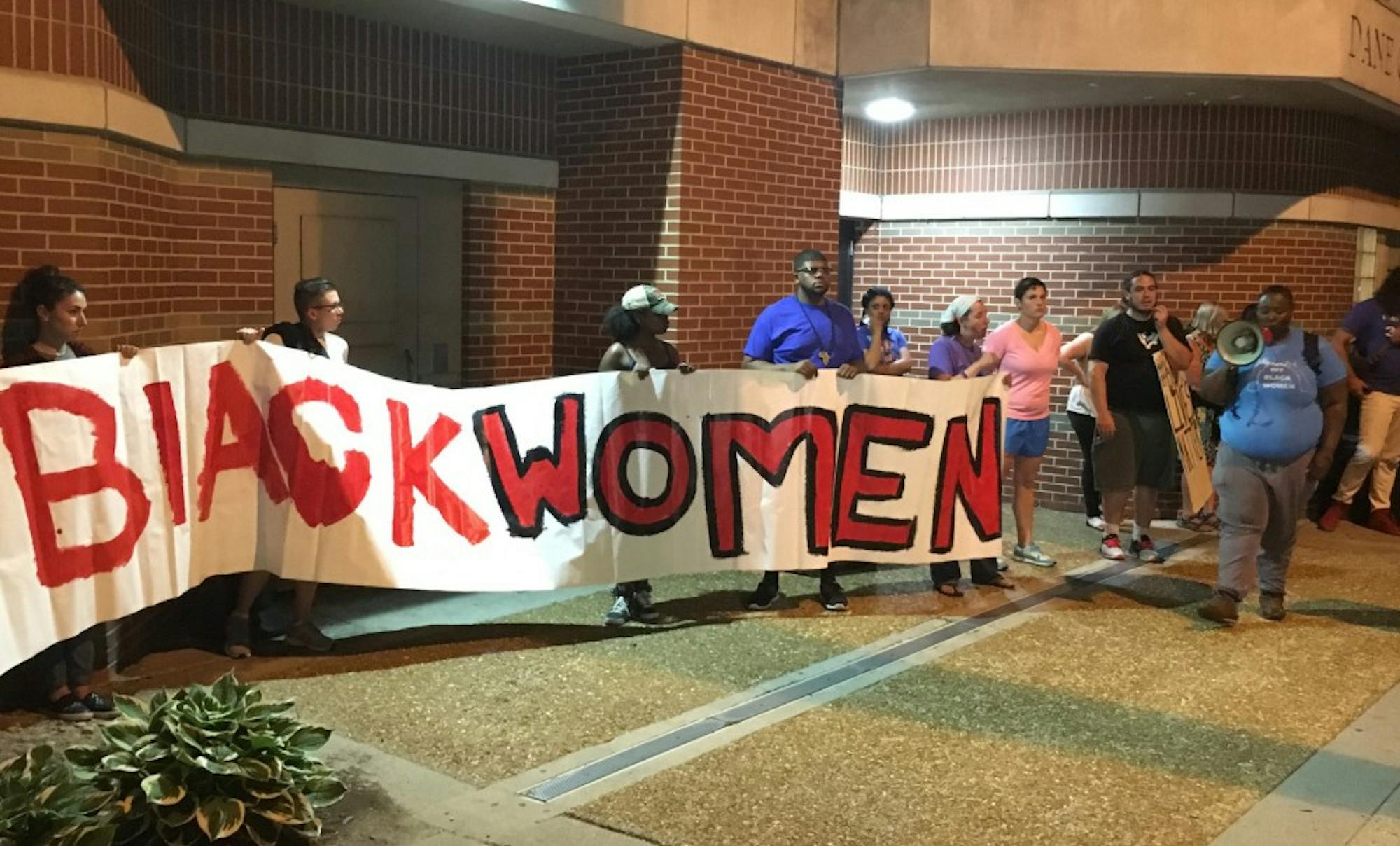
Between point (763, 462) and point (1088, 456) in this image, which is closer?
point (763, 462)

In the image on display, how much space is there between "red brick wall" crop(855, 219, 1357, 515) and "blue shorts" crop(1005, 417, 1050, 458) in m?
2.85

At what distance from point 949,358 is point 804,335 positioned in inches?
46.5

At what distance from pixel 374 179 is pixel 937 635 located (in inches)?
171

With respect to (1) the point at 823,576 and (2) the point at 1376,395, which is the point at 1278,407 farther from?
(2) the point at 1376,395

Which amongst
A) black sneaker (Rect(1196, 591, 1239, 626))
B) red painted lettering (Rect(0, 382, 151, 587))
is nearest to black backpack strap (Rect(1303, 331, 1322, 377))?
black sneaker (Rect(1196, 591, 1239, 626))

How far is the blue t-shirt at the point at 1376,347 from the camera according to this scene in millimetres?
10094

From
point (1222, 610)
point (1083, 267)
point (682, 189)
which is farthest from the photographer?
point (1083, 267)

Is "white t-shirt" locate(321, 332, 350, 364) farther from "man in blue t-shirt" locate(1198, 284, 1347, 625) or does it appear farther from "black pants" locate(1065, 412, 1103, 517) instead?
"black pants" locate(1065, 412, 1103, 517)

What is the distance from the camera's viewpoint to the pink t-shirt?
26.6ft

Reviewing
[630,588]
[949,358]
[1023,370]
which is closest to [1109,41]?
[1023,370]

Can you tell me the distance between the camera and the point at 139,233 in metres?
6.17

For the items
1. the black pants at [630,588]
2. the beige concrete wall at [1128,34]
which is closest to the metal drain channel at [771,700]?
the black pants at [630,588]

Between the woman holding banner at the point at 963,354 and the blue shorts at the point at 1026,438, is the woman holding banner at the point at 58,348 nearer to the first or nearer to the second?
the woman holding banner at the point at 963,354

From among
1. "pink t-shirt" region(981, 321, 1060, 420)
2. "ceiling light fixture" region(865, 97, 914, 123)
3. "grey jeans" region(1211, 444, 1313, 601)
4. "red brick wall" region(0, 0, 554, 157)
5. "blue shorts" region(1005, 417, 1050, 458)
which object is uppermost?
A: "ceiling light fixture" region(865, 97, 914, 123)
